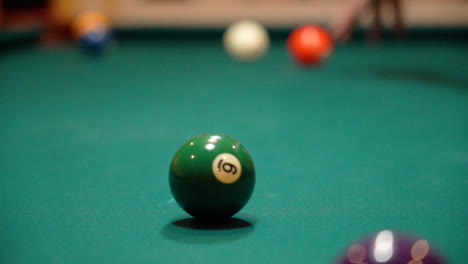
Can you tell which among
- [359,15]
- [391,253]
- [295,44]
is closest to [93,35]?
[295,44]

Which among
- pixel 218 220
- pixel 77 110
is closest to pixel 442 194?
pixel 218 220

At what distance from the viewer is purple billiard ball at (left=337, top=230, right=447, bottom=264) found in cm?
192

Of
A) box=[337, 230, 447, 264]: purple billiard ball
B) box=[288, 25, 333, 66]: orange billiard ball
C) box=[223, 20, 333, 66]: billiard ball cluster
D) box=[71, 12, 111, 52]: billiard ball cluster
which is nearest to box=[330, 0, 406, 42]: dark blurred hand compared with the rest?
box=[223, 20, 333, 66]: billiard ball cluster

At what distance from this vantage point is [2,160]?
12.8 ft

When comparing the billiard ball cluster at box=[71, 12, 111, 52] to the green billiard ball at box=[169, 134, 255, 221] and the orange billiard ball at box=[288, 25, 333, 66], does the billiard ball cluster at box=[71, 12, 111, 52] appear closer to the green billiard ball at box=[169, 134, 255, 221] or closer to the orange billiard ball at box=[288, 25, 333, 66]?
the orange billiard ball at box=[288, 25, 333, 66]

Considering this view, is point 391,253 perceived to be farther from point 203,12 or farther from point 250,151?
point 203,12

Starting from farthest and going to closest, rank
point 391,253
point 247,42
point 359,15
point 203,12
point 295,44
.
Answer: point 203,12 < point 359,15 < point 247,42 < point 295,44 < point 391,253

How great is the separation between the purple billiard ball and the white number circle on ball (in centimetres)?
63

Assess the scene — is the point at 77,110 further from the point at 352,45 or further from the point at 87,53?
the point at 352,45

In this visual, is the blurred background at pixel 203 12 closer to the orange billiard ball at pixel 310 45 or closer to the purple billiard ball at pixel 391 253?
the orange billiard ball at pixel 310 45

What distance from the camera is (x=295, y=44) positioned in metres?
7.49

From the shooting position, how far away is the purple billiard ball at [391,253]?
1.92m

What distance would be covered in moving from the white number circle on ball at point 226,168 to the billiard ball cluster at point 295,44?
4884mm

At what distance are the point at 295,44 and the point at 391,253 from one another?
570cm
